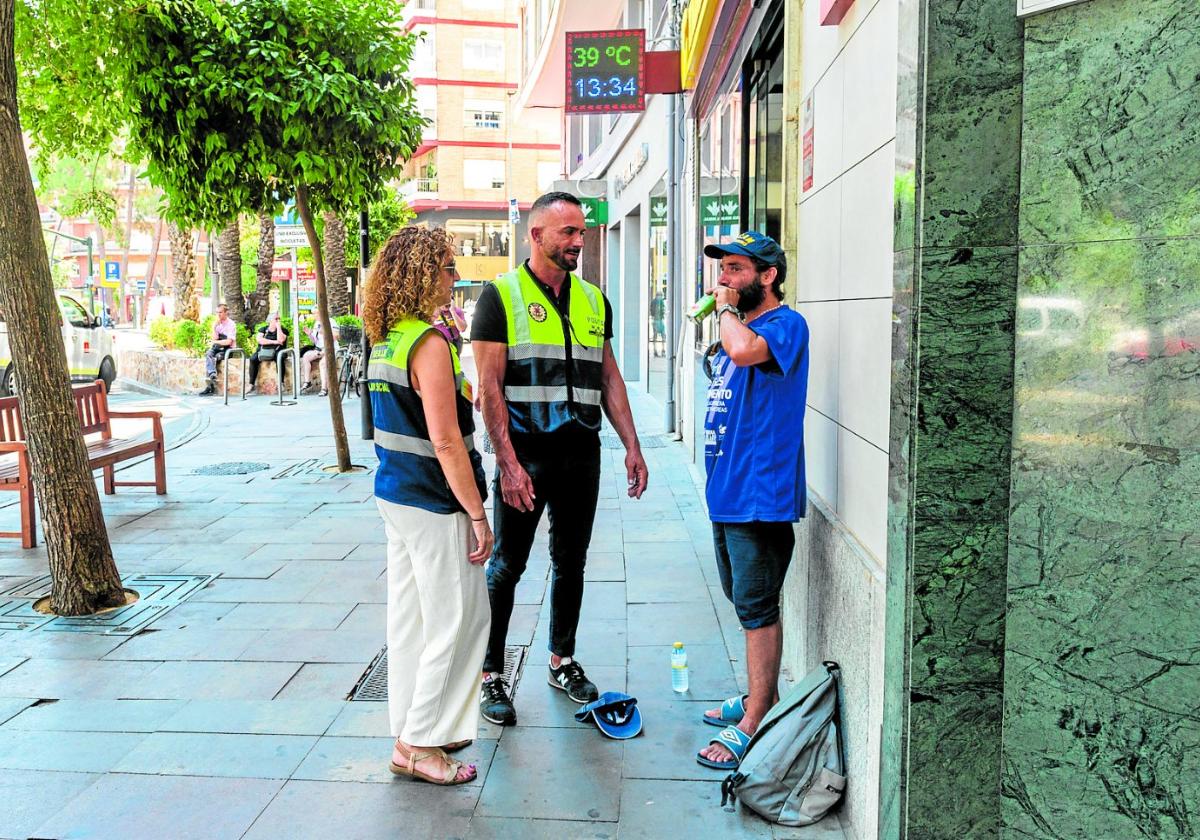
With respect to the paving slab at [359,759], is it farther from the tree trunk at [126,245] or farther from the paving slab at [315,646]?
the tree trunk at [126,245]

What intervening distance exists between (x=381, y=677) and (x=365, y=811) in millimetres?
1318

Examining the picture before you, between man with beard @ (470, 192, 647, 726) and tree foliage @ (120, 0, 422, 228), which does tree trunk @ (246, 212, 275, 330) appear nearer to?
tree foliage @ (120, 0, 422, 228)

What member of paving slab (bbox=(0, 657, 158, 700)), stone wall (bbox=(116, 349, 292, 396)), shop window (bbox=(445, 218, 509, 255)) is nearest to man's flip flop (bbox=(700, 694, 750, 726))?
paving slab (bbox=(0, 657, 158, 700))

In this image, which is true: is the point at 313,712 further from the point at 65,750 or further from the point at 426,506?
the point at 426,506

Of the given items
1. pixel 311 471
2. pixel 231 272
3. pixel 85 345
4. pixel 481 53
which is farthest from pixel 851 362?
pixel 481 53

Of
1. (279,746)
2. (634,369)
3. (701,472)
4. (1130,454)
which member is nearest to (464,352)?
(634,369)

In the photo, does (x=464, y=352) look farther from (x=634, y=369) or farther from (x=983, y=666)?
(x=983, y=666)

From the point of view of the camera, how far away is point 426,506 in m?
3.68

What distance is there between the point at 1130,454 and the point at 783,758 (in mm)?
1591

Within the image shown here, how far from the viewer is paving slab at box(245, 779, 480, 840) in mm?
3443

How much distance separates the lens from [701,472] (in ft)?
33.0

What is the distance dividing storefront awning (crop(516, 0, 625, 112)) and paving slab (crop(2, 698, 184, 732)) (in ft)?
56.7

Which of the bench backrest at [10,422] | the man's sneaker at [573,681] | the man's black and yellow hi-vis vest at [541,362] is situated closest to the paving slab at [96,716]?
the man's sneaker at [573,681]

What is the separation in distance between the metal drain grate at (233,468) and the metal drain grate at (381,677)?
251 inches
